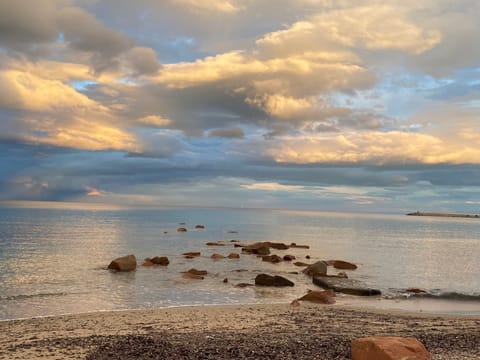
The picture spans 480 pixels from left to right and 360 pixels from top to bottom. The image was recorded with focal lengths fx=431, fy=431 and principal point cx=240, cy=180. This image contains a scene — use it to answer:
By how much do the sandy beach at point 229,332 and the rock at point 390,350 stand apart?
1520mm

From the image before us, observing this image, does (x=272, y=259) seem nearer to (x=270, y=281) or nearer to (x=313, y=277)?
(x=313, y=277)

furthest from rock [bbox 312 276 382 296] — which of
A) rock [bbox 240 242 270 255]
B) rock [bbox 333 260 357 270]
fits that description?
rock [bbox 240 242 270 255]

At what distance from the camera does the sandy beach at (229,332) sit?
1311 centimetres

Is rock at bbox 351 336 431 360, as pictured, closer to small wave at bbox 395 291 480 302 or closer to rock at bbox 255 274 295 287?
rock at bbox 255 274 295 287

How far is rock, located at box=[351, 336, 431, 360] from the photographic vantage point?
1042cm

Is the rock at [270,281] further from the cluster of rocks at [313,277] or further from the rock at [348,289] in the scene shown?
the rock at [348,289]

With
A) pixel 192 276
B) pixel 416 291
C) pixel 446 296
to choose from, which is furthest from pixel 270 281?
pixel 446 296

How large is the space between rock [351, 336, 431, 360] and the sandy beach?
4.99 feet

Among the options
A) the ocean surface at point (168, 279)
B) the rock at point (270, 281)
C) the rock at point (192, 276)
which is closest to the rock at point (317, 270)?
the ocean surface at point (168, 279)

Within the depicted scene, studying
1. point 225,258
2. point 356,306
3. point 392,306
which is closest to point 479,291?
point 392,306

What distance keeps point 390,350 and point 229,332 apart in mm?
7589

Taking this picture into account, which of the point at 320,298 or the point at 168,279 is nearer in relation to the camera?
the point at 320,298

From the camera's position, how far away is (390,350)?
10.5 m

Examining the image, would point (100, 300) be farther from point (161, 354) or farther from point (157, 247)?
point (157, 247)
